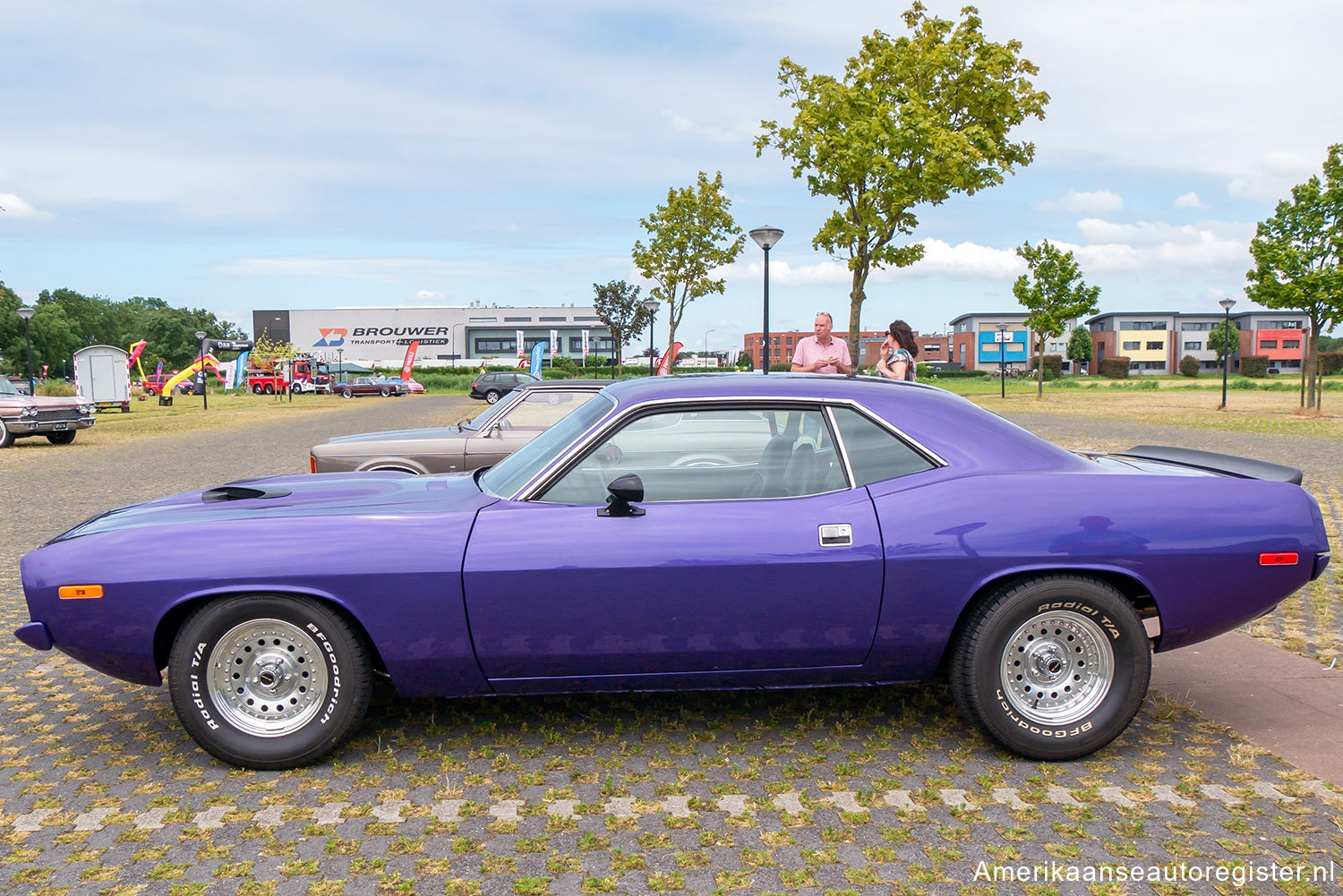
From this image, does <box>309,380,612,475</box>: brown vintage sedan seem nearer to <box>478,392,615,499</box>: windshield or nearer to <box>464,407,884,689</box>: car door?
<box>478,392,615,499</box>: windshield

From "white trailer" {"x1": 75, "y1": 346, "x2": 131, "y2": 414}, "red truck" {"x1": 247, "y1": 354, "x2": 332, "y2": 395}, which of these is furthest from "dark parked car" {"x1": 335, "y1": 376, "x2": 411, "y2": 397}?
"white trailer" {"x1": 75, "y1": 346, "x2": 131, "y2": 414}

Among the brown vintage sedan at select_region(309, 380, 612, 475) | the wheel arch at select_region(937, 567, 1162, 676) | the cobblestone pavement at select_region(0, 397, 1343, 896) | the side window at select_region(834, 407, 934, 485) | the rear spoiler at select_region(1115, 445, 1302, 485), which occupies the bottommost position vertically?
the cobblestone pavement at select_region(0, 397, 1343, 896)

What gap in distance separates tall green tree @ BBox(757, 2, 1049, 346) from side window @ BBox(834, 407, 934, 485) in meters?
16.9

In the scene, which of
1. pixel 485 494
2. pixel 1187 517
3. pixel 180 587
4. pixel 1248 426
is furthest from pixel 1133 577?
pixel 1248 426

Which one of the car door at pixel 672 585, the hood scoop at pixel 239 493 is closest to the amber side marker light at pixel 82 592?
the hood scoop at pixel 239 493

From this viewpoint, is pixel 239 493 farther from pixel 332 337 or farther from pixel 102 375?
pixel 332 337

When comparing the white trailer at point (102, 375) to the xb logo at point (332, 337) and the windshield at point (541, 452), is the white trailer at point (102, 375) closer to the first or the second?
the windshield at point (541, 452)

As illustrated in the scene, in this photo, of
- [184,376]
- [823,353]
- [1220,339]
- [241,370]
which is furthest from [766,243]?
[1220,339]

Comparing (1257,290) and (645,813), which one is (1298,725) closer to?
(645,813)

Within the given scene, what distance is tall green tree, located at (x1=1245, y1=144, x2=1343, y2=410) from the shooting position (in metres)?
25.0

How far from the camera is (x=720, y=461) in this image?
3773 millimetres

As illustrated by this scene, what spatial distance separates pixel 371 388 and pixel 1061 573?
6194 centimetres

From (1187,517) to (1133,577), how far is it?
0.31 m

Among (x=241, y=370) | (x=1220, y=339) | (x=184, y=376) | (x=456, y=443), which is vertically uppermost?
(x=1220, y=339)
